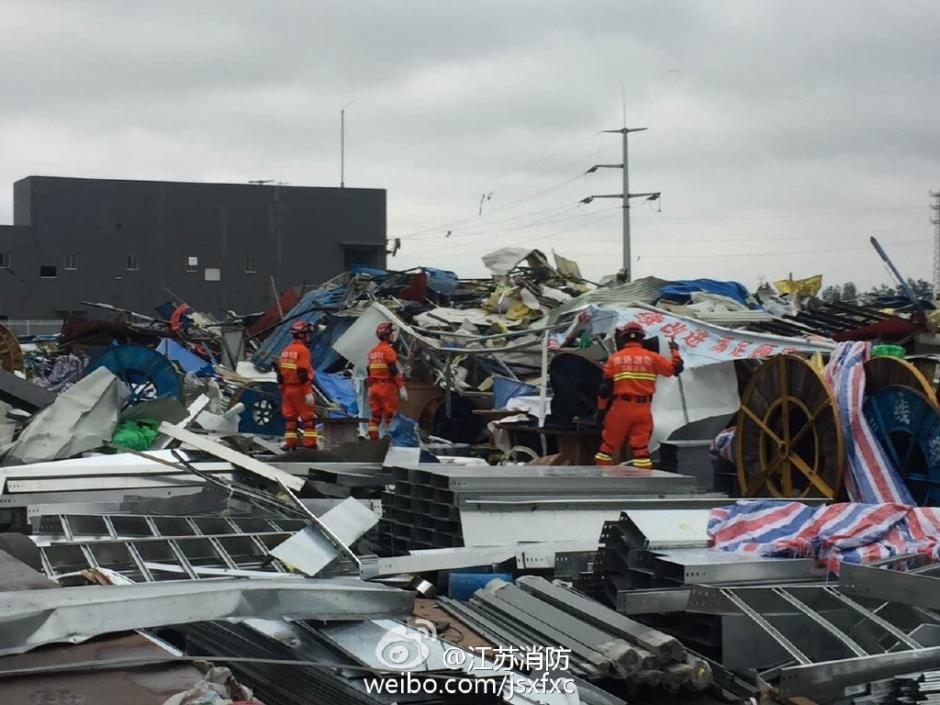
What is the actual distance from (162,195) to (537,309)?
27.4 metres

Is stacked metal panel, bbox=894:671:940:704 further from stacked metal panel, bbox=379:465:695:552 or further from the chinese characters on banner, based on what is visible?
the chinese characters on banner

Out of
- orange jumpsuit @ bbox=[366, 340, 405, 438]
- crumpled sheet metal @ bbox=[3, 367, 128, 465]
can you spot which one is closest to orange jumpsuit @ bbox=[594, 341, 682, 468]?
orange jumpsuit @ bbox=[366, 340, 405, 438]

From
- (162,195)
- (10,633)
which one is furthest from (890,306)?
(162,195)

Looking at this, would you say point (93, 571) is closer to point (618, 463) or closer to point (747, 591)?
point (747, 591)

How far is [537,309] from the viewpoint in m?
21.0

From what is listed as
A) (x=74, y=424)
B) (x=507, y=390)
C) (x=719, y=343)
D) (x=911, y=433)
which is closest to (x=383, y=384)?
(x=507, y=390)

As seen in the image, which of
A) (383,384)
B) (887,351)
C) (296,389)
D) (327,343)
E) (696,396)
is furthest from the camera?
(327,343)

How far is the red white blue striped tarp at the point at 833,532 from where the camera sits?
673 centimetres

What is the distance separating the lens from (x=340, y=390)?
19.5m

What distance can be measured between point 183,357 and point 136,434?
9.96m

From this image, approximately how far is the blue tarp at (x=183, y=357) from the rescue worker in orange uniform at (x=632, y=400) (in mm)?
11691

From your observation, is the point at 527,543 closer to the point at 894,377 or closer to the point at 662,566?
the point at 662,566

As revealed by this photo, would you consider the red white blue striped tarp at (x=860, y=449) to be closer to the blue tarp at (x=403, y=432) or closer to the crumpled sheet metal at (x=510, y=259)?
the blue tarp at (x=403, y=432)

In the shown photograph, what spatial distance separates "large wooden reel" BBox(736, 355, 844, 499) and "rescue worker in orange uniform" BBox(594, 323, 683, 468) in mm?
966
